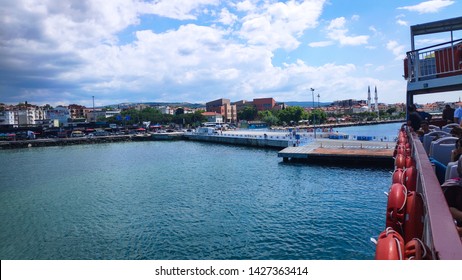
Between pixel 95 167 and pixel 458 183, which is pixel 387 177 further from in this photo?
pixel 95 167

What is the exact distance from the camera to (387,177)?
20688mm

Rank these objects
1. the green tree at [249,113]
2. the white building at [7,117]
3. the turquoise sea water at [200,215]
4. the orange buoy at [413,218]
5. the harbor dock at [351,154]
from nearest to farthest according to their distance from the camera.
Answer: the orange buoy at [413,218] → the turquoise sea water at [200,215] → the harbor dock at [351,154] → the white building at [7,117] → the green tree at [249,113]

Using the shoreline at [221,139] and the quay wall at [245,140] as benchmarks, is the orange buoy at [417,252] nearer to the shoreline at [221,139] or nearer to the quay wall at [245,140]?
the shoreline at [221,139]

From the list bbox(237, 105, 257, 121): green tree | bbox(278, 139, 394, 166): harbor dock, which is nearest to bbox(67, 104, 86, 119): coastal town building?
bbox(237, 105, 257, 121): green tree

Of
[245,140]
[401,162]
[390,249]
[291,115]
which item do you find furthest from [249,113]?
[390,249]

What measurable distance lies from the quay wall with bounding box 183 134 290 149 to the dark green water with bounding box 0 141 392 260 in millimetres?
17835

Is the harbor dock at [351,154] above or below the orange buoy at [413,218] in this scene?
below

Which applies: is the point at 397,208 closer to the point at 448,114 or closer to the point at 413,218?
the point at 413,218

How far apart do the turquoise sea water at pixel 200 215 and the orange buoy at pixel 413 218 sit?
261 inches

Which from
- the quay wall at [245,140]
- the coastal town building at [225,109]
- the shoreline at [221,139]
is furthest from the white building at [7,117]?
the quay wall at [245,140]

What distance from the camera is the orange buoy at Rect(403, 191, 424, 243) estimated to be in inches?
134

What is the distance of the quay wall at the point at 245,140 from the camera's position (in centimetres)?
4350

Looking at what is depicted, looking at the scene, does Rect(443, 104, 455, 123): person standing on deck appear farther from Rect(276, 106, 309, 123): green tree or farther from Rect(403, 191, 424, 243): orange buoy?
Rect(276, 106, 309, 123): green tree

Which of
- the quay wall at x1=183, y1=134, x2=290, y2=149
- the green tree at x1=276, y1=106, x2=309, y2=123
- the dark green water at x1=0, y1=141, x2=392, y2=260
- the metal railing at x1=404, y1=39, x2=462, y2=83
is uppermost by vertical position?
the green tree at x1=276, y1=106, x2=309, y2=123
